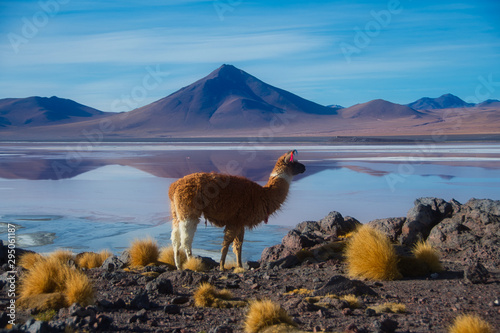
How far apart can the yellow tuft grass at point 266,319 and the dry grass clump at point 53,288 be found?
75.1 inches

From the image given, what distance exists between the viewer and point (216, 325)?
5.03m

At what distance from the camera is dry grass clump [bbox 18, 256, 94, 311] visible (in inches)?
216

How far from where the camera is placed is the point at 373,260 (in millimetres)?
6789

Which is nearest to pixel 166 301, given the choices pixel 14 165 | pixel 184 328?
pixel 184 328

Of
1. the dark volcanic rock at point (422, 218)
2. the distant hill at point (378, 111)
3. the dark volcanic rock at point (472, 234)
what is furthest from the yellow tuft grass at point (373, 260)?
the distant hill at point (378, 111)

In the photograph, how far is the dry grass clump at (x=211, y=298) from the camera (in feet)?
18.5

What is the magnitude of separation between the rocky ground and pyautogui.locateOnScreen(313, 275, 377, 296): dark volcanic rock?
12 millimetres

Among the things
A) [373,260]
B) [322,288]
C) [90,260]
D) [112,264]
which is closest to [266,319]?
[322,288]

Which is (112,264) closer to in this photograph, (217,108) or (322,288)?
(322,288)

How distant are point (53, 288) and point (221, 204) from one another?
277 cm

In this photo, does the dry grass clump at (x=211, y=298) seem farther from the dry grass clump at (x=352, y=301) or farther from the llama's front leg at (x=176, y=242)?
the llama's front leg at (x=176, y=242)

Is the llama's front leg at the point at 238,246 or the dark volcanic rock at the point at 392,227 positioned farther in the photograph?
the dark volcanic rock at the point at 392,227

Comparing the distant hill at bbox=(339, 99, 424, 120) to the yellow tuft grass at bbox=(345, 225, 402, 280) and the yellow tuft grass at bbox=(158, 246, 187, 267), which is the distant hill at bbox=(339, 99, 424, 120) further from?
the yellow tuft grass at bbox=(345, 225, 402, 280)

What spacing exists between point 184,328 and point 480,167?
21921mm
